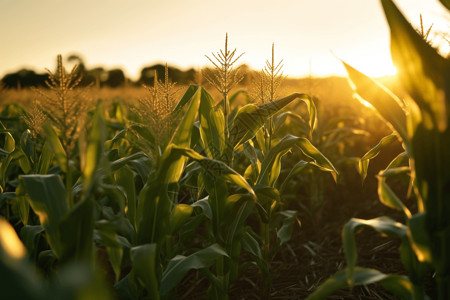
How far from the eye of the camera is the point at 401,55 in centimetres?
127

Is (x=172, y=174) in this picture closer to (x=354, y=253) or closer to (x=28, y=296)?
(x=354, y=253)

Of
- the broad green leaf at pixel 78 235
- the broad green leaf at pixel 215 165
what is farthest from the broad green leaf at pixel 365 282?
the broad green leaf at pixel 78 235

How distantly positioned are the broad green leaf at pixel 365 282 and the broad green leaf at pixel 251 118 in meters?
0.87

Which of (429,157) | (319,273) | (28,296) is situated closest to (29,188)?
(28,296)

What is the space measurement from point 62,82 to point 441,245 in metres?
1.51

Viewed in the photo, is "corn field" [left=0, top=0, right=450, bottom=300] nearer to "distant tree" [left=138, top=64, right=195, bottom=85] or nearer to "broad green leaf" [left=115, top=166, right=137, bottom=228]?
"broad green leaf" [left=115, top=166, right=137, bottom=228]

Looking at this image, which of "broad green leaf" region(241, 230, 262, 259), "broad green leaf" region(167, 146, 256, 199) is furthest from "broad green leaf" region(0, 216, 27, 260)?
"broad green leaf" region(241, 230, 262, 259)

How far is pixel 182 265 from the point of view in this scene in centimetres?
161

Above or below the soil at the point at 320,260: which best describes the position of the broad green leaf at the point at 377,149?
above

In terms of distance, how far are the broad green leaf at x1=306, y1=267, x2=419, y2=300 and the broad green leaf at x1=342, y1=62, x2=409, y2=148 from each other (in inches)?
20.2

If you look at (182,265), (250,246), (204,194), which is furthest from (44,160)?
(250,246)

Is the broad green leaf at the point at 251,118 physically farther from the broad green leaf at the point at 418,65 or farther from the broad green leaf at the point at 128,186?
the broad green leaf at the point at 418,65

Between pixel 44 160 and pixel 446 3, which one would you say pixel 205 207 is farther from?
pixel 446 3

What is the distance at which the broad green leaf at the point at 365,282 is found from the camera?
4.33 ft
